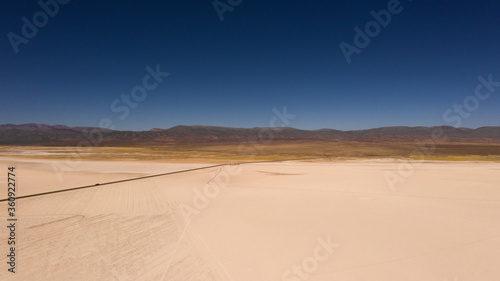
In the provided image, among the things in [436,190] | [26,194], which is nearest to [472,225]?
[436,190]

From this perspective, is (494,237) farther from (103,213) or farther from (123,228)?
(103,213)

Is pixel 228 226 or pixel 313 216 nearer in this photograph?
pixel 228 226

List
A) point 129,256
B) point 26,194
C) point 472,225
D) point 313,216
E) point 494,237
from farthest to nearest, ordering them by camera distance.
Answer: point 26,194, point 313,216, point 472,225, point 494,237, point 129,256

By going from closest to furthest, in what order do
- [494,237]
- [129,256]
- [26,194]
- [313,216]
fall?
[129,256] < [494,237] < [313,216] < [26,194]

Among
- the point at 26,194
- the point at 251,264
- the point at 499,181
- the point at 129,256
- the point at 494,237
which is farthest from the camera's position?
the point at 499,181

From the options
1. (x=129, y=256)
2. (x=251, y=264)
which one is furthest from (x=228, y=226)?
(x=129, y=256)

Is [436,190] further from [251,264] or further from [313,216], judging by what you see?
[251,264]
